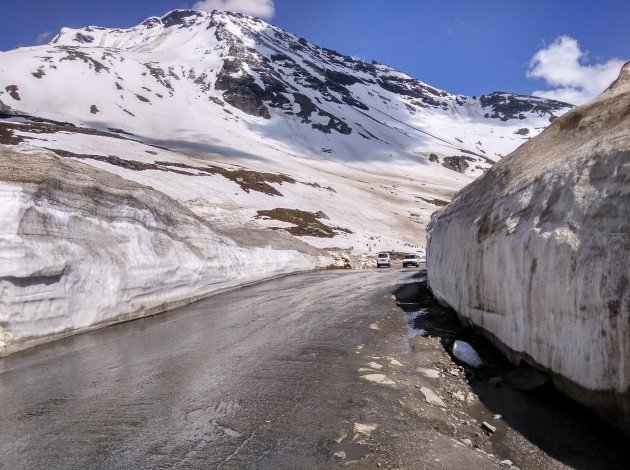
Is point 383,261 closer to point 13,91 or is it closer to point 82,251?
point 82,251

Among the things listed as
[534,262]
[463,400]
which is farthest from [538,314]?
[463,400]

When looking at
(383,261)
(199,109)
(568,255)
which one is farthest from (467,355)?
(199,109)

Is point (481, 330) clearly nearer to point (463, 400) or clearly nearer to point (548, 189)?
point (463, 400)

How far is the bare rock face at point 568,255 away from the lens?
6066mm

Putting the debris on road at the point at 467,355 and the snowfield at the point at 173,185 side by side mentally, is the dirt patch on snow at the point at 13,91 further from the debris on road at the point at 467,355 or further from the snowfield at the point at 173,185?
the debris on road at the point at 467,355

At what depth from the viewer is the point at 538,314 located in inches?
311

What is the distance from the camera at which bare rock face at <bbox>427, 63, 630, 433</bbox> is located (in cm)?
607

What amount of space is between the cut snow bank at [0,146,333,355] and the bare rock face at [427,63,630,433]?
11.7 meters

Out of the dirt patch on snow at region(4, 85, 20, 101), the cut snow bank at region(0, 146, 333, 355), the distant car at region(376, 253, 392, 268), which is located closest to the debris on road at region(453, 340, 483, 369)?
the cut snow bank at region(0, 146, 333, 355)

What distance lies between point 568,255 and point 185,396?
674 cm

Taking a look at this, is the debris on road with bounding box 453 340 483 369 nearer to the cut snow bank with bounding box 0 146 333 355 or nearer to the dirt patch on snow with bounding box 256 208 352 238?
the cut snow bank with bounding box 0 146 333 355

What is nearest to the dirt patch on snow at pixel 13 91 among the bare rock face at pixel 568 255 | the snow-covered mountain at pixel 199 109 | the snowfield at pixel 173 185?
the snow-covered mountain at pixel 199 109

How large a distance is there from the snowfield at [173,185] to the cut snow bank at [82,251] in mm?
52

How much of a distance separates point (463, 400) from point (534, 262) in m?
2.70
